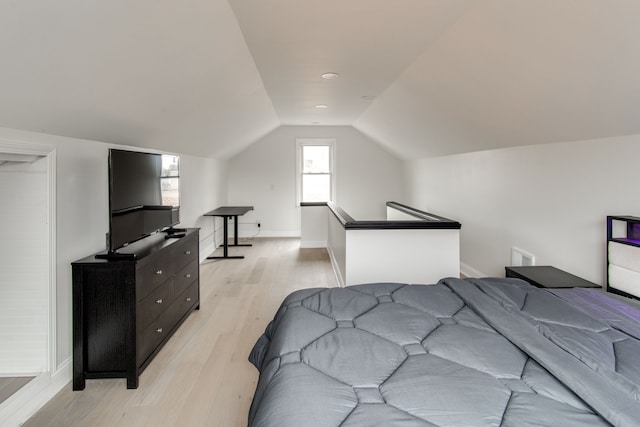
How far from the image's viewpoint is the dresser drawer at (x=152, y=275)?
237 centimetres

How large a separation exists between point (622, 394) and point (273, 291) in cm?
338

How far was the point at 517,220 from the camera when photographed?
11.7 feet

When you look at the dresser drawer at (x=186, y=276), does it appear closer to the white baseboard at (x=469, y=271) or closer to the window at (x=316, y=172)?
the white baseboard at (x=469, y=271)

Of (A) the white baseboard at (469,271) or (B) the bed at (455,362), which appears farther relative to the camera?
(A) the white baseboard at (469,271)

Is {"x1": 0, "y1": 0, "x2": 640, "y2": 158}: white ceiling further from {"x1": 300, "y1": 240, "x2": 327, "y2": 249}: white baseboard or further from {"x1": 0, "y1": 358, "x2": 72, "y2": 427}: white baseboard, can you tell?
{"x1": 300, "y1": 240, "x2": 327, "y2": 249}: white baseboard

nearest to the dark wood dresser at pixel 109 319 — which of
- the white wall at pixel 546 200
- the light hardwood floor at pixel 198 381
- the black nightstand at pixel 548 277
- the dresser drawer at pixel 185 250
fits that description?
the light hardwood floor at pixel 198 381

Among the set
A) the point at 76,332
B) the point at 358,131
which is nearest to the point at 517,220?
the point at 76,332

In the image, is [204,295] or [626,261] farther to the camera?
[204,295]

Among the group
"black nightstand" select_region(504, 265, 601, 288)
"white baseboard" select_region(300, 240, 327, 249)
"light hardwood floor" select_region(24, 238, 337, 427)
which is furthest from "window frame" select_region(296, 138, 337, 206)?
"black nightstand" select_region(504, 265, 601, 288)

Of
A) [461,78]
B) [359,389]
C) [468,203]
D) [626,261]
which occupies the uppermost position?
[461,78]

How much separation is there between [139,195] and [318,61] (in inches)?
71.7

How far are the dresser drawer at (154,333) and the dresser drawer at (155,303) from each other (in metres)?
0.04

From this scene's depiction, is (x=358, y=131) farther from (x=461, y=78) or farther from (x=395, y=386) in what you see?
(x=395, y=386)

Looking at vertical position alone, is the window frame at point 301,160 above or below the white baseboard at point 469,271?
above
